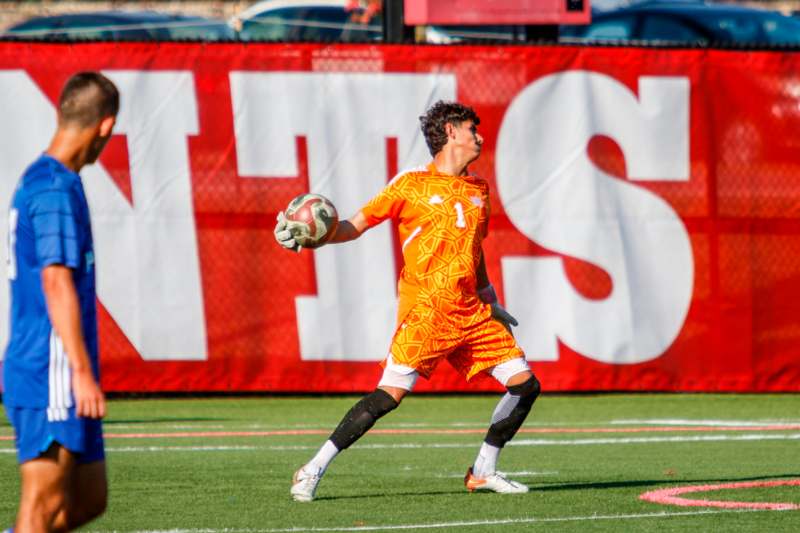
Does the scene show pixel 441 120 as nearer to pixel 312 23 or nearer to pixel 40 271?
pixel 40 271

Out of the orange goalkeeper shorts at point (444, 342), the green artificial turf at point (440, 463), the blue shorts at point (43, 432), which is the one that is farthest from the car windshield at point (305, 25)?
the blue shorts at point (43, 432)

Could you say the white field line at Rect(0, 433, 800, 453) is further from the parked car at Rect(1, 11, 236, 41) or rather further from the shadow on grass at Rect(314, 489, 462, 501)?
the parked car at Rect(1, 11, 236, 41)

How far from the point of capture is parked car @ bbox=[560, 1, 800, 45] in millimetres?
19172

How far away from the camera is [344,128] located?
13375mm

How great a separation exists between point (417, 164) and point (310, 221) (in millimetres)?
5433

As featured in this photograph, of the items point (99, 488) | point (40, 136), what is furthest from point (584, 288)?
point (99, 488)

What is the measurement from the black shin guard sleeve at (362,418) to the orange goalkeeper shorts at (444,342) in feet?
0.69

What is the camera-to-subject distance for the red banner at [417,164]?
13250mm

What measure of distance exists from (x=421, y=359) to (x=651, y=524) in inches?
59.0

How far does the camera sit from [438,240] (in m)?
8.36

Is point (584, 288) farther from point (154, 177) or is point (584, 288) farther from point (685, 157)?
point (154, 177)

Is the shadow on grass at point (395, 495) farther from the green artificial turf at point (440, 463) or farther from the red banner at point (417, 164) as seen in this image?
the red banner at point (417, 164)

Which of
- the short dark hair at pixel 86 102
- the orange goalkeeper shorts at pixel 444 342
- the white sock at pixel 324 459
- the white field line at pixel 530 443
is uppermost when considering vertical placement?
the short dark hair at pixel 86 102

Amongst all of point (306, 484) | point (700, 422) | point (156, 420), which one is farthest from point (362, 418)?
point (700, 422)
